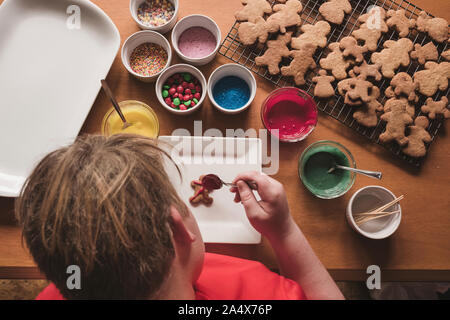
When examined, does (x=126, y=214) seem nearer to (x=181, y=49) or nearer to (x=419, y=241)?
(x=181, y=49)

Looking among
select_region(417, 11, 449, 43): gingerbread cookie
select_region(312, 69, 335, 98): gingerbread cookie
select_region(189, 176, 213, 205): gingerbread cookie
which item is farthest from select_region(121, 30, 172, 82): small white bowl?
select_region(417, 11, 449, 43): gingerbread cookie

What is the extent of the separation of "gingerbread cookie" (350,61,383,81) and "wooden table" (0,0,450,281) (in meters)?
0.16

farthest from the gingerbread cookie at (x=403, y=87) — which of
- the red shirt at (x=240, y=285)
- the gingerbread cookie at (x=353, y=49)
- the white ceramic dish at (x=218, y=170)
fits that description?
the red shirt at (x=240, y=285)

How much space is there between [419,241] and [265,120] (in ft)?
2.03

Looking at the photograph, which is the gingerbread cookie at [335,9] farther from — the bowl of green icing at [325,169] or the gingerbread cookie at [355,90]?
the bowl of green icing at [325,169]

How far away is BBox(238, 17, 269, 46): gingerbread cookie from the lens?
1.02 metres

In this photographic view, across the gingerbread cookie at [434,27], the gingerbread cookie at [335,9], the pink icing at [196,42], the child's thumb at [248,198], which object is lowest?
the child's thumb at [248,198]

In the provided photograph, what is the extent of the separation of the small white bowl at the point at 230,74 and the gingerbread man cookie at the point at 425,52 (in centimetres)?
54

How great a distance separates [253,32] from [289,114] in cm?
29

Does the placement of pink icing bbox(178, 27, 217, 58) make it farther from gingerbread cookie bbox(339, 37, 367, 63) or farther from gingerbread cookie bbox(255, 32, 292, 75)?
gingerbread cookie bbox(339, 37, 367, 63)

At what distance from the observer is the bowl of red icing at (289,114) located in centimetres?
99

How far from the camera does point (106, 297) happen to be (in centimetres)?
61

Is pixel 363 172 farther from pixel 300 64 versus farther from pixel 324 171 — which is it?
pixel 300 64

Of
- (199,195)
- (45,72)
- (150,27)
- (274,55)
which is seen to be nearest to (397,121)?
(274,55)
